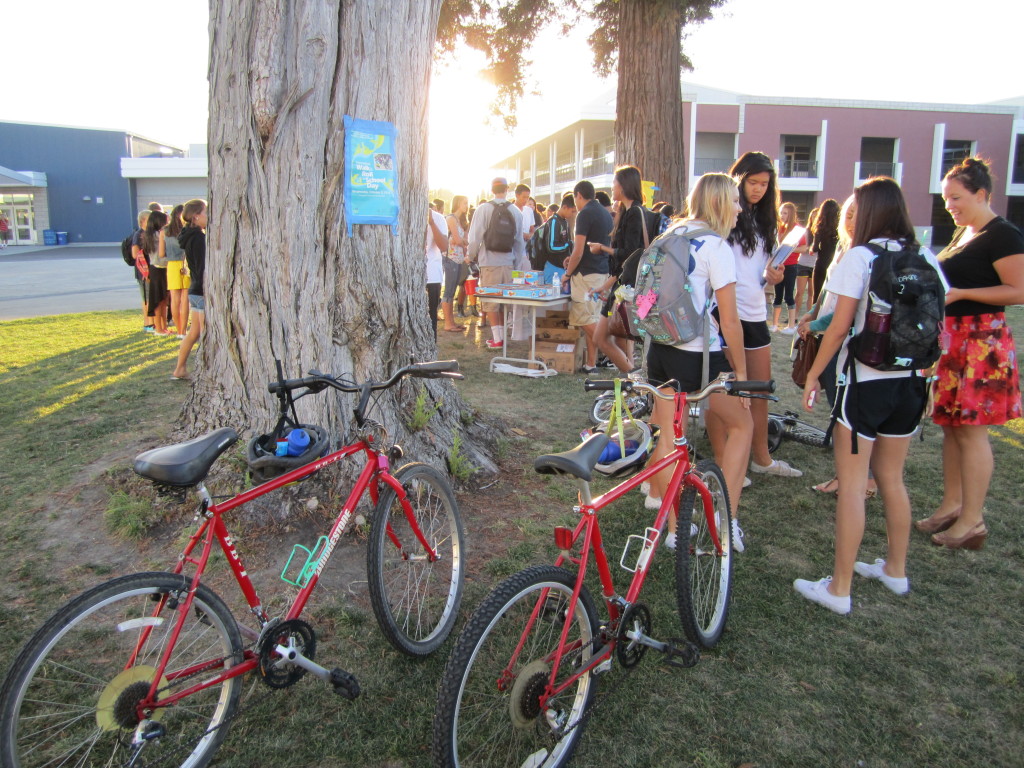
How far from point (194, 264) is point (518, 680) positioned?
6161mm

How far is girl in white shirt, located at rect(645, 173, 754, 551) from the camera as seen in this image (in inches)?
134

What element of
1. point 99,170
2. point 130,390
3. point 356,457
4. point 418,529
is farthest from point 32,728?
point 99,170

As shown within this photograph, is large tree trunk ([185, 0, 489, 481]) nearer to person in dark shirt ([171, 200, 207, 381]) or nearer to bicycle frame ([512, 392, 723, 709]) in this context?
bicycle frame ([512, 392, 723, 709])

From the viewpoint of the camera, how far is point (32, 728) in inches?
83.4

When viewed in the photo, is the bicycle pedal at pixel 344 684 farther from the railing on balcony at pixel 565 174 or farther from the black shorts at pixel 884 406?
the railing on balcony at pixel 565 174

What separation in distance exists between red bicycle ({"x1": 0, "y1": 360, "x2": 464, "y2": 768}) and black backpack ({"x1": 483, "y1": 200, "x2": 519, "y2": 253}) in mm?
6681

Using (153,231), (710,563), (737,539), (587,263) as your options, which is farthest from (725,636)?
(153,231)

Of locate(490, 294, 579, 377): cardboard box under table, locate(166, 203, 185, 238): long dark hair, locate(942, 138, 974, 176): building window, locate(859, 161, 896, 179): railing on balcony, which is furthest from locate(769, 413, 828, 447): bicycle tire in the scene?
locate(942, 138, 974, 176): building window

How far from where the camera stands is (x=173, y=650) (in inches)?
95.3

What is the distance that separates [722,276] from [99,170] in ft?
168

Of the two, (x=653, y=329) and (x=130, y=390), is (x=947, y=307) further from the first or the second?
(x=130, y=390)

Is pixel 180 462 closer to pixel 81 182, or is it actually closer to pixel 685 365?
pixel 685 365

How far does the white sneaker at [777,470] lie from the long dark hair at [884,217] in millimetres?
2182

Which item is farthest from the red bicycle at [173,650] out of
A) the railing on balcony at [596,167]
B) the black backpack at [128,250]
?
the railing on balcony at [596,167]
